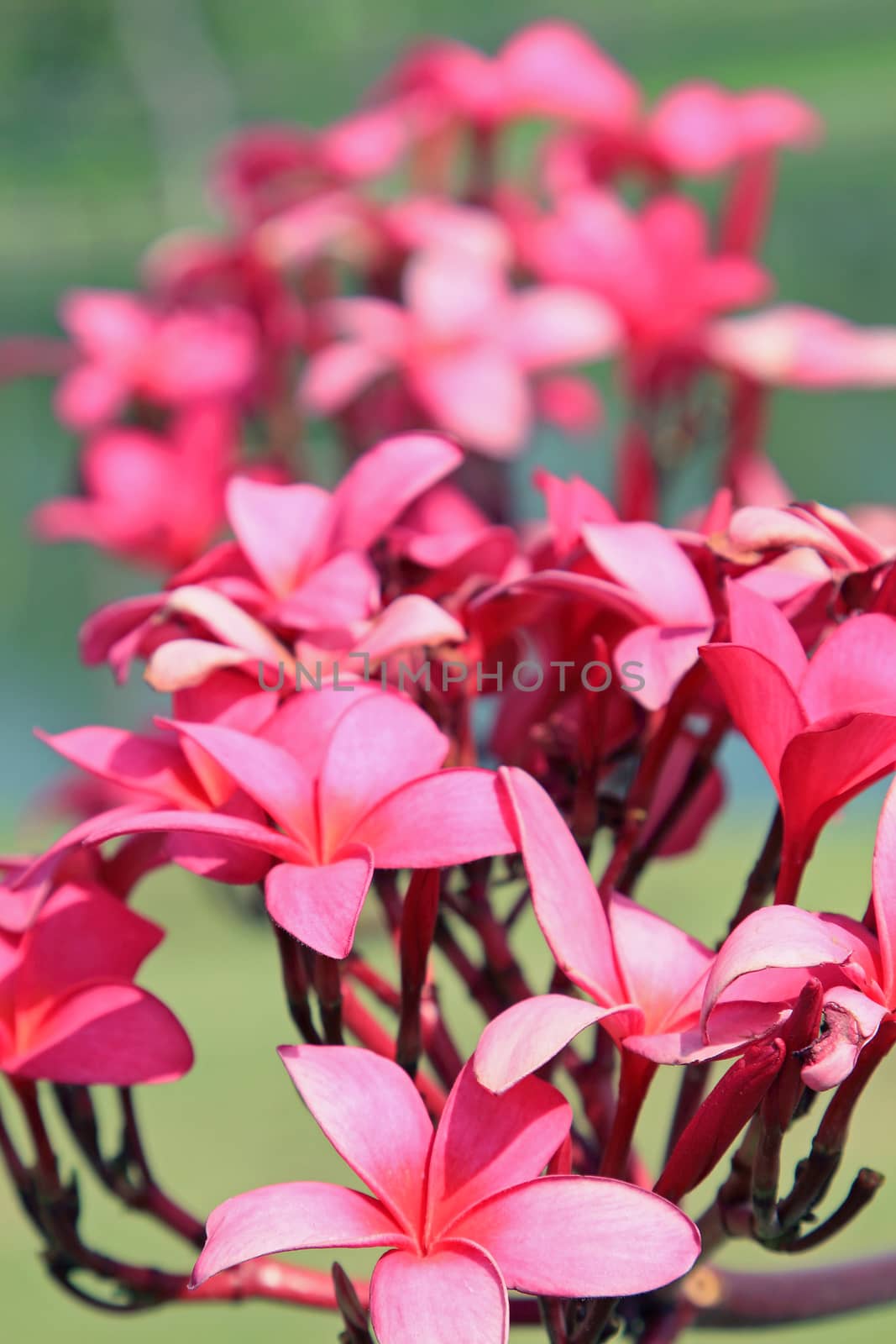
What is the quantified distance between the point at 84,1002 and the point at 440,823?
6 cm

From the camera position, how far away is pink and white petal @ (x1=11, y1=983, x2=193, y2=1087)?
0.18 metres

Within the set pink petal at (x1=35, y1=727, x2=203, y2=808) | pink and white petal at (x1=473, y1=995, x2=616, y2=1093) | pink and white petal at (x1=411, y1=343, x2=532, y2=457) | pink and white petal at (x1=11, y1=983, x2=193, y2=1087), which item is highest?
pink petal at (x1=35, y1=727, x2=203, y2=808)

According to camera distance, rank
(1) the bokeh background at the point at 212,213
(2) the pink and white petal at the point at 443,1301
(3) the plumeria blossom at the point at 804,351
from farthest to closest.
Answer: (1) the bokeh background at the point at 212,213 → (3) the plumeria blossom at the point at 804,351 → (2) the pink and white petal at the point at 443,1301

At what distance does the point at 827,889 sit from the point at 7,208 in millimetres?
1527

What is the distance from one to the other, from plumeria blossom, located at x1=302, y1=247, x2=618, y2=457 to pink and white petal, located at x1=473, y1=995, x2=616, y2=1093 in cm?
30

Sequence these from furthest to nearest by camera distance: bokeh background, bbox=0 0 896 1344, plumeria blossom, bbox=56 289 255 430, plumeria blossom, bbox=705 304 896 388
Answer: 1. bokeh background, bbox=0 0 896 1344
2. plumeria blossom, bbox=56 289 255 430
3. plumeria blossom, bbox=705 304 896 388

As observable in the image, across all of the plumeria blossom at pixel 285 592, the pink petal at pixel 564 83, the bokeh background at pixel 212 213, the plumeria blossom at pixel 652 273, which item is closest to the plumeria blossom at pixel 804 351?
the plumeria blossom at pixel 652 273

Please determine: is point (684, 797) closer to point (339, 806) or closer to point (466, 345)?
point (339, 806)

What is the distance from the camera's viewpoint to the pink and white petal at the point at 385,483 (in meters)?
0.22

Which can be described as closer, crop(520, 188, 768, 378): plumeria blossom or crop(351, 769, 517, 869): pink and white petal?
crop(351, 769, 517, 869): pink and white petal

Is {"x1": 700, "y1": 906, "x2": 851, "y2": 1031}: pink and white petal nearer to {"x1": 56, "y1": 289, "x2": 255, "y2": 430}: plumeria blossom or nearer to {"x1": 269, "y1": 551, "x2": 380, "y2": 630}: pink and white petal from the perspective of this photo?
{"x1": 269, "y1": 551, "x2": 380, "y2": 630}: pink and white petal

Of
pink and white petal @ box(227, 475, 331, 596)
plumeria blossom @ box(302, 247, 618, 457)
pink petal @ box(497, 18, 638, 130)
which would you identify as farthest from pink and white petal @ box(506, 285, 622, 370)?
pink and white petal @ box(227, 475, 331, 596)

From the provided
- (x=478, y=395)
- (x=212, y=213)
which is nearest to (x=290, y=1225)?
(x=478, y=395)

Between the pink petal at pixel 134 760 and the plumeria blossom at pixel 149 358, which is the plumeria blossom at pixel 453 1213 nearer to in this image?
the pink petal at pixel 134 760
